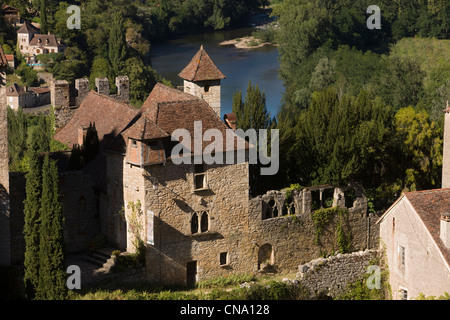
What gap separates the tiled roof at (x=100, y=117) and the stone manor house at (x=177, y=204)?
0.07 meters

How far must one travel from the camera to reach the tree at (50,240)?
3981 cm

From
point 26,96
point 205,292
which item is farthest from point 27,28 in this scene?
point 205,292

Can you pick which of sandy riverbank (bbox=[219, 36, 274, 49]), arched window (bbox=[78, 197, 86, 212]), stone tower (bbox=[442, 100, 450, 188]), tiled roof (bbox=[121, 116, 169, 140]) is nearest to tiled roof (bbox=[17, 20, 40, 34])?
sandy riverbank (bbox=[219, 36, 274, 49])

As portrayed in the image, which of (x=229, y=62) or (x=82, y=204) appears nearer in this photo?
(x=82, y=204)

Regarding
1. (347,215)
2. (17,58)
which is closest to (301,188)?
(347,215)

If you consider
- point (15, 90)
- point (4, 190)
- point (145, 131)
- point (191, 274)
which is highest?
point (145, 131)

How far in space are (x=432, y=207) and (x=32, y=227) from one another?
15.2 meters

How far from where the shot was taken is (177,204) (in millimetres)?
43562

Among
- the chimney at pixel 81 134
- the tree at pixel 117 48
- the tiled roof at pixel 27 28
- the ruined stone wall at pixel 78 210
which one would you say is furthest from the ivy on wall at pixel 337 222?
the tiled roof at pixel 27 28

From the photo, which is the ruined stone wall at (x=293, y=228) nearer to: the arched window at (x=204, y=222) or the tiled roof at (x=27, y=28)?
the arched window at (x=204, y=222)

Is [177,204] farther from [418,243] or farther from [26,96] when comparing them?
[26,96]

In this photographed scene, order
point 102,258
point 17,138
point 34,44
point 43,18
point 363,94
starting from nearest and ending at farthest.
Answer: point 102,258
point 363,94
point 17,138
point 34,44
point 43,18

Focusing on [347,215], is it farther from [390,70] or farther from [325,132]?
[390,70]

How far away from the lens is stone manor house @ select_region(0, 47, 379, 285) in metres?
42.7
